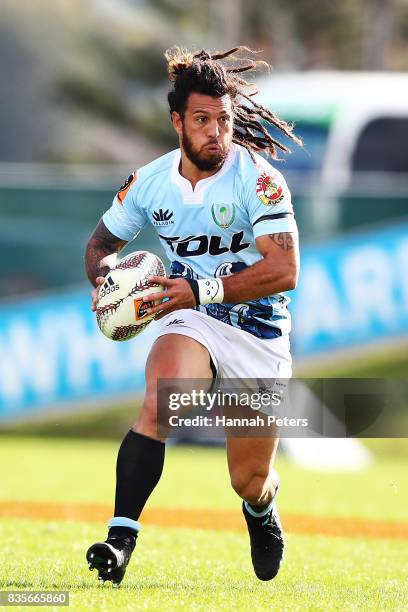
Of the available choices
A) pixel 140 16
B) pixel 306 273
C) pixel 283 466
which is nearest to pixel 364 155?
pixel 306 273

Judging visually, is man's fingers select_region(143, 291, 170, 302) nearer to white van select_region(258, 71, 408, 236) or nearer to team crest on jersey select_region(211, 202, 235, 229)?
team crest on jersey select_region(211, 202, 235, 229)

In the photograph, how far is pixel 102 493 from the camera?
10.9 meters

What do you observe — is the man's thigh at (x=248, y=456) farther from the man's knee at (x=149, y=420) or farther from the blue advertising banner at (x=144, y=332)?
the blue advertising banner at (x=144, y=332)

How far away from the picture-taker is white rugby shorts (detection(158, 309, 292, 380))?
651cm

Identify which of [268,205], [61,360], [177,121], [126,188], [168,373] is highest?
[61,360]

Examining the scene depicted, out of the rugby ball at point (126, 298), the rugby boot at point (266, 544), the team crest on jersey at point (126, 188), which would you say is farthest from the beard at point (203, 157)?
the rugby boot at point (266, 544)

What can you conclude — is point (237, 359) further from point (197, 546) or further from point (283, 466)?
point (283, 466)

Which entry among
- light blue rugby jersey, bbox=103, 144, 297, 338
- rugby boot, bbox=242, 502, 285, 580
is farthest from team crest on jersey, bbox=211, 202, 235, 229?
rugby boot, bbox=242, 502, 285, 580

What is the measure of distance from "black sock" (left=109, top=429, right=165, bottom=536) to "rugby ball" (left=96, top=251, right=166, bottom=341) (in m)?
0.51

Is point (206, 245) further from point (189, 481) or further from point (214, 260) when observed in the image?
point (189, 481)

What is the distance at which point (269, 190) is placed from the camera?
6406 mm

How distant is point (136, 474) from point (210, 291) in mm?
879

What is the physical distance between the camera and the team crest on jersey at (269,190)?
20.9 feet

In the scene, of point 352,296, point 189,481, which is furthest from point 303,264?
point 189,481
